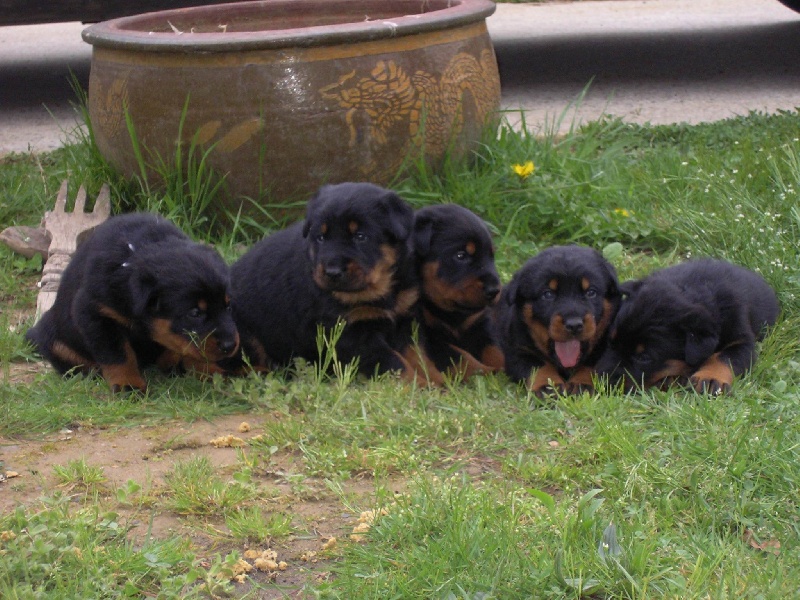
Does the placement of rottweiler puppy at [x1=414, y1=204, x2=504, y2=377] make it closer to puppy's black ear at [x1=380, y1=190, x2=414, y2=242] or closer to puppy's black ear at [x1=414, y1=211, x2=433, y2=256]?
puppy's black ear at [x1=414, y1=211, x2=433, y2=256]

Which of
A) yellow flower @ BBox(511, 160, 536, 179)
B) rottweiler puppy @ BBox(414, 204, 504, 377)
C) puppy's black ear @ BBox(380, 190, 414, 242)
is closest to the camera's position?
puppy's black ear @ BBox(380, 190, 414, 242)

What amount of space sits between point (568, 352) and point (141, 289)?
162 centimetres

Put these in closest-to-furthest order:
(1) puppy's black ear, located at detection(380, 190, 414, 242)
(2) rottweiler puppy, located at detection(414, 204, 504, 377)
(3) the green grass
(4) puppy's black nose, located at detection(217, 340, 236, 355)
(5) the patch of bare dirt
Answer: (3) the green grass
(5) the patch of bare dirt
(4) puppy's black nose, located at detection(217, 340, 236, 355)
(1) puppy's black ear, located at detection(380, 190, 414, 242)
(2) rottweiler puppy, located at detection(414, 204, 504, 377)

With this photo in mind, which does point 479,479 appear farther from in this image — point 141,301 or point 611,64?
point 611,64

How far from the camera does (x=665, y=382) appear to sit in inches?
150

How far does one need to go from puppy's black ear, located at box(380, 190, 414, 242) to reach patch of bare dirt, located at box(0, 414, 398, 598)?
877 mm

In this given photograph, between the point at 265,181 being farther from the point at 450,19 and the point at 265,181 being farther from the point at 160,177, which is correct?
the point at 450,19

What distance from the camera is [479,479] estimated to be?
2.99 m

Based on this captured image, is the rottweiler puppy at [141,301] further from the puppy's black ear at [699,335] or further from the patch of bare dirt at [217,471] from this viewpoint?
the puppy's black ear at [699,335]

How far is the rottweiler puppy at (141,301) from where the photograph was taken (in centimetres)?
376

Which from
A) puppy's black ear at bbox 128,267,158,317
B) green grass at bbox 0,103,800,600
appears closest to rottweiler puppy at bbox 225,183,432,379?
green grass at bbox 0,103,800,600

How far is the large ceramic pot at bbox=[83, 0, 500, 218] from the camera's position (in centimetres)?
514

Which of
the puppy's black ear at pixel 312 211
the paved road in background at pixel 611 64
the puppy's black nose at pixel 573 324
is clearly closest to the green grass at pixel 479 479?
the puppy's black nose at pixel 573 324

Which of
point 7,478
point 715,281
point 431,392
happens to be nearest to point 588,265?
point 715,281
